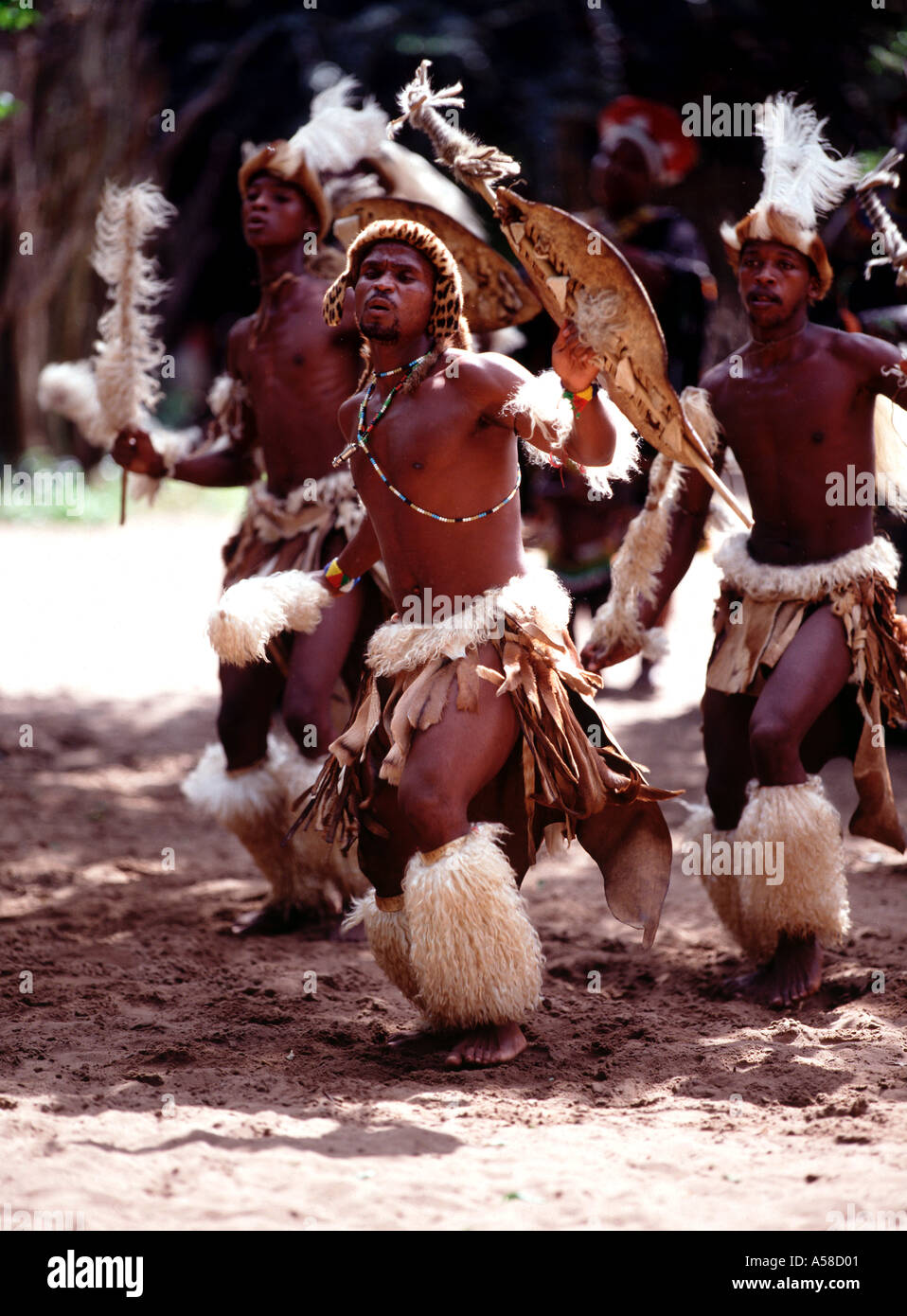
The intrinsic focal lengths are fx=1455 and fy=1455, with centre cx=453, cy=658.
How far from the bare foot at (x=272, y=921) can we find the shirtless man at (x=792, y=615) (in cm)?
139

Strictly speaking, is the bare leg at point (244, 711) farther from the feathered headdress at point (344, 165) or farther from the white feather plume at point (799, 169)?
the white feather plume at point (799, 169)

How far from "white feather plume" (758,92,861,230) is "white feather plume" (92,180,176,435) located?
6.68 feet

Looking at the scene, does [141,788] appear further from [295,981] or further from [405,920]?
[405,920]

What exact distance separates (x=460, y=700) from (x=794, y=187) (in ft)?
6.11

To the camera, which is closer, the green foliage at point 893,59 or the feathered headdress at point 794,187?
the feathered headdress at point 794,187

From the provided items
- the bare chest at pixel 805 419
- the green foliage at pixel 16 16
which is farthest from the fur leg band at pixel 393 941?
the green foliage at pixel 16 16

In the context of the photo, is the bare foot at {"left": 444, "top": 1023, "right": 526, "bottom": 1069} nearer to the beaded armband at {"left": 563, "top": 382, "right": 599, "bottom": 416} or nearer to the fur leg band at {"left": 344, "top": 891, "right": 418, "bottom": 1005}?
the fur leg band at {"left": 344, "top": 891, "right": 418, "bottom": 1005}

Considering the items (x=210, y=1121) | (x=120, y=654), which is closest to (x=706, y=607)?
(x=120, y=654)

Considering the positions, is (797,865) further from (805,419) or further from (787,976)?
(805,419)

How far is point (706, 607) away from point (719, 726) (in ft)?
22.1

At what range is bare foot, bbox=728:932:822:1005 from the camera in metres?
3.91

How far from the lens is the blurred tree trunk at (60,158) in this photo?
1500cm

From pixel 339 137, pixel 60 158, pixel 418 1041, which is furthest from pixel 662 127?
pixel 60 158

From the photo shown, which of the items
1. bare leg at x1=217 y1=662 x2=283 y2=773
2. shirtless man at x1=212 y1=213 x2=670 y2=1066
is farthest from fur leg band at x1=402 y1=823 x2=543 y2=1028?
bare leg at x1=217 y1=662 x2=283 y2=773
